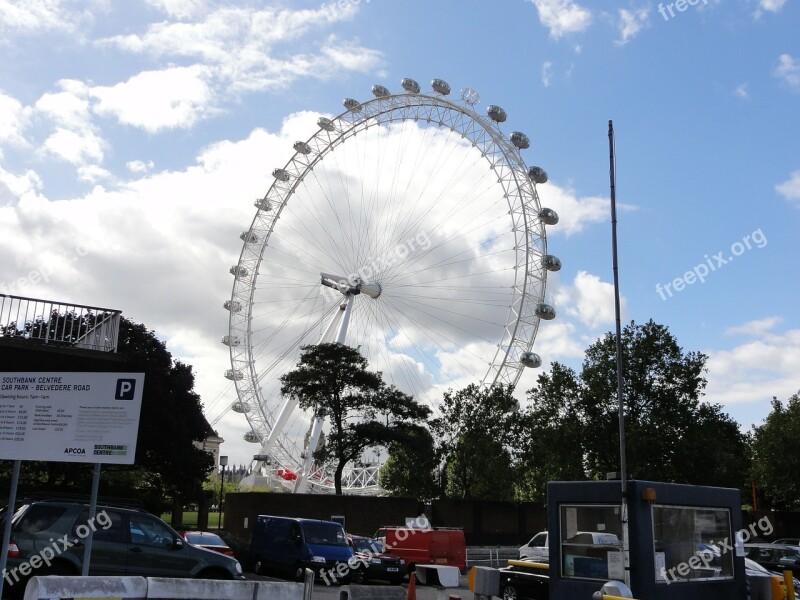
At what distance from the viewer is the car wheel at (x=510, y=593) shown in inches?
720

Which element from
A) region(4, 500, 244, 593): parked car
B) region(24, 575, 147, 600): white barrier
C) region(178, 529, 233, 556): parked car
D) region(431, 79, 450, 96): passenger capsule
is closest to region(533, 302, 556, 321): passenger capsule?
region(431, 79, 450, 96): passenger capsule

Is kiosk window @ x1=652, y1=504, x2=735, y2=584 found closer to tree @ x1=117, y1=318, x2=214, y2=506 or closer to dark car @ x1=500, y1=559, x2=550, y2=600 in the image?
dark car @ x1=500, y1=559, x2=550, y2=600

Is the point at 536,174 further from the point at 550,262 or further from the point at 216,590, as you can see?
the point at 216,590

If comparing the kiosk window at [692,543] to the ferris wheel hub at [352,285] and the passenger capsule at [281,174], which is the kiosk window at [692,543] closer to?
the ferris wheel hub at [352,285]

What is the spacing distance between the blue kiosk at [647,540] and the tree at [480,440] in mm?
32445

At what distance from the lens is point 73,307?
12.9 metres

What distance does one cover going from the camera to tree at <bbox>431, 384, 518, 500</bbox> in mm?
46000

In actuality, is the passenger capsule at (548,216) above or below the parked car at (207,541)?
above

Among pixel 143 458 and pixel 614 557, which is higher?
pixel 143 458

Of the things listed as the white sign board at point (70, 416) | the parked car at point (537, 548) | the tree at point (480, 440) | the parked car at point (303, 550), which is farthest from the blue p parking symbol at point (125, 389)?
the tree at point (480, 440)

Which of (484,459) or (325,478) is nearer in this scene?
(484,459)

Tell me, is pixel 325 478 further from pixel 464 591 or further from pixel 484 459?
pixel 464 591

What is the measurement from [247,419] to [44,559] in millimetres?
42418

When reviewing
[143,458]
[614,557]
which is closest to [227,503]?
[143,458]
